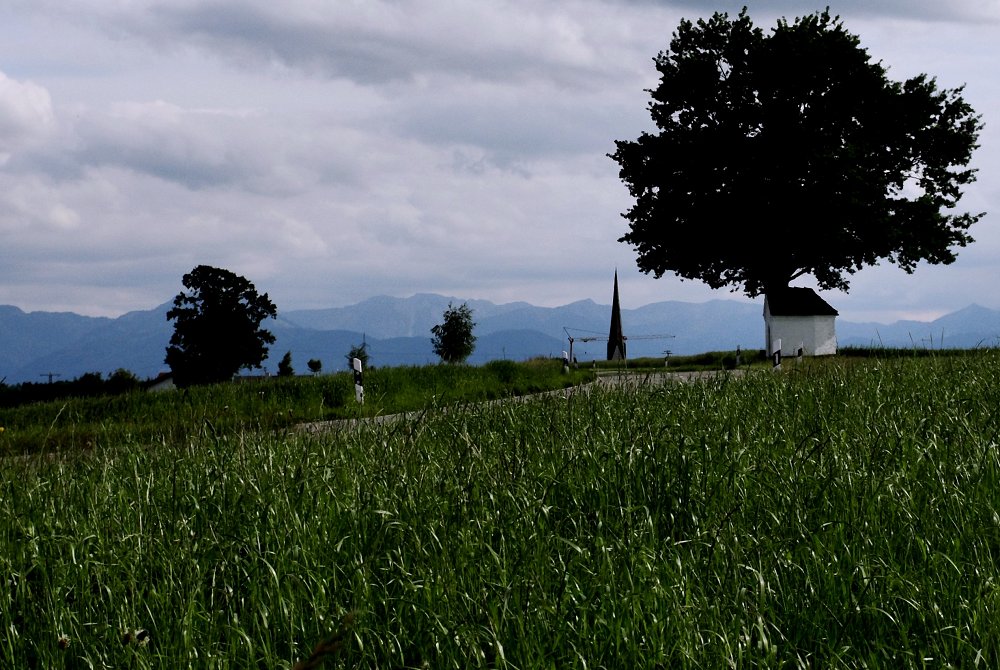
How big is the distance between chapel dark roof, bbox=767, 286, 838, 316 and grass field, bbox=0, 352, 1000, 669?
3233cm

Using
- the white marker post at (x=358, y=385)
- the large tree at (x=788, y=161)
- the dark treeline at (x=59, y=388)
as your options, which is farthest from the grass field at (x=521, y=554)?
the dark treeline at (x=59, y=388)

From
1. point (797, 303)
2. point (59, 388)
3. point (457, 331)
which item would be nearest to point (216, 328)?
point (59, 388)

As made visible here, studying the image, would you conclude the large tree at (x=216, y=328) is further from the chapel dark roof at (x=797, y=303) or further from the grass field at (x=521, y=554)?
the grass field at (x=521, y=554)

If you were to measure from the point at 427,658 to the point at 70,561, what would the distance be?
2.17 m

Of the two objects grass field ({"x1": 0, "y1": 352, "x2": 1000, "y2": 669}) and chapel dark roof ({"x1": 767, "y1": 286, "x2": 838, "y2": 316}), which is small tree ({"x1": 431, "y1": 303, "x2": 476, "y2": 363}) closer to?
chapel dark roof ({"x1": 767, "y1": 286, "x2": 838, "y2": 316})

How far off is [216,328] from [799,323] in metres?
33.1

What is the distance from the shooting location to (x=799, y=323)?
38.9 metres

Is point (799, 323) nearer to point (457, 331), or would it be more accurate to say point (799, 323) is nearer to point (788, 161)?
point (788, 161)

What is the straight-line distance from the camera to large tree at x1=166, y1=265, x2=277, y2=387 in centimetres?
5151

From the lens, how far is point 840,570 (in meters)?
4.01

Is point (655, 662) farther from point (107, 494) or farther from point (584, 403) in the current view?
point (584, 403)

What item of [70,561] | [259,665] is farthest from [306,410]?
[259,665]

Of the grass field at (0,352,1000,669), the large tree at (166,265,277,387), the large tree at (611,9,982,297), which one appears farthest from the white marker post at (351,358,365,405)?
the large tree at (166,265,277,387)

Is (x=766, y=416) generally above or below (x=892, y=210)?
below
